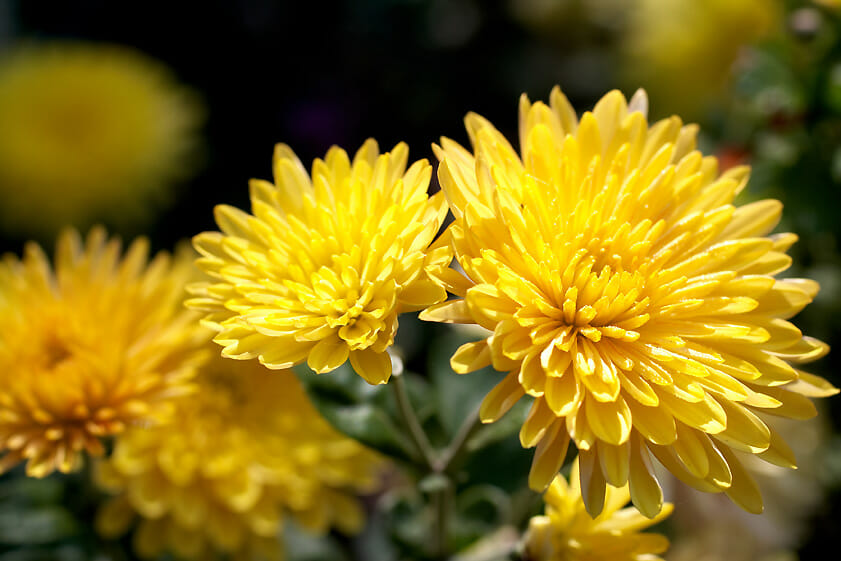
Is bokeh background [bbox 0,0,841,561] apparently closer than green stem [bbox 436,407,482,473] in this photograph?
No

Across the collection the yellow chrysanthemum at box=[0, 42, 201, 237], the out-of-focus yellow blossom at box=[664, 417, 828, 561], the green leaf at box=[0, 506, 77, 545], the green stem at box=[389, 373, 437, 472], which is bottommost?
the out-of-focus yellow blossom at box=[664, 417, 828, 561]

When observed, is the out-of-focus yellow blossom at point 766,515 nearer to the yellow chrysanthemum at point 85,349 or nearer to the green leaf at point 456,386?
the green leaf at point 456,386

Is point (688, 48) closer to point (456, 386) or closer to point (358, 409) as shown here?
point (456, 386)

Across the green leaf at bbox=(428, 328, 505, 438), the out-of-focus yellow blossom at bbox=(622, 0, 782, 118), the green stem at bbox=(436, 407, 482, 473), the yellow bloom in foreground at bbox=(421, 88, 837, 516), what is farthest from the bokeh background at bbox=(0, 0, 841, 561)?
the green stem at bbox=(436, 407, 482, 473)

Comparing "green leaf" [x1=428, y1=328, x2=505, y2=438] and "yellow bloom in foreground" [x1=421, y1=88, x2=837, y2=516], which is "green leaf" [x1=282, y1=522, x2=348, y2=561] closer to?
"green leaf" [x1=428, y1=328, x2=505, y2=438]

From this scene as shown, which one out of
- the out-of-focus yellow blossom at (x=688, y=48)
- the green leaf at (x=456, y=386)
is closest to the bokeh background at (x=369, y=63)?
the out-of-focus yellow blossom at (x=688, y=48)

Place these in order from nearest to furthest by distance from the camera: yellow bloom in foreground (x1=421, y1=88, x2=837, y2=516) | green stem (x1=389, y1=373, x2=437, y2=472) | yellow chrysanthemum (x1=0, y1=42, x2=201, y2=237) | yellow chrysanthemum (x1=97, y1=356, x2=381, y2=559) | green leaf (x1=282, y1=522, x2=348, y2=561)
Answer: yellow bloom in foreground (x1=421, y1=88, x2=837, y2=516)
green stem (x1=389, y1=373, x2=437, y2=472)
yellow chrysanthemum (x1=97, y1=356, x2=381, y2=559)
green leaf (x1=282, y1=522, x2=348, y2=561)
yellow chrysanthemum (x1=0, y1=42, x2=201, y2=237)
